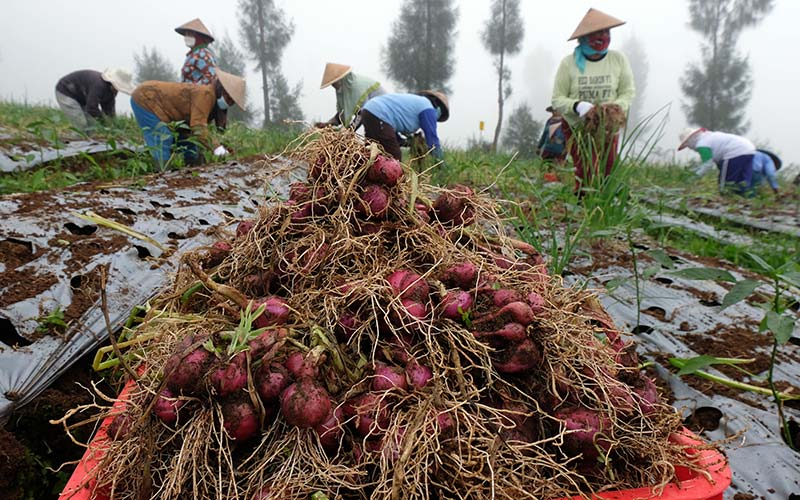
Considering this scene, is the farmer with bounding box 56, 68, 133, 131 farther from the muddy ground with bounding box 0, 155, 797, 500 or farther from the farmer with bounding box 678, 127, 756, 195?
the farmer with bounding box 678, 127, 756, 195

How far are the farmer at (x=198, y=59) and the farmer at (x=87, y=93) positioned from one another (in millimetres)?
1666

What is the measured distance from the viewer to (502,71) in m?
19.3

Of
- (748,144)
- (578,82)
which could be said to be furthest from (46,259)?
(748,144)

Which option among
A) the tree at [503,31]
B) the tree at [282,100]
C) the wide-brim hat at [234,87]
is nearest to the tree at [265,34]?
the tree at [282,100]

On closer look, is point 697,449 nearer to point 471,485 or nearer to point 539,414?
point 539,414

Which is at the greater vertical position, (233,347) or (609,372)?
(233,347)

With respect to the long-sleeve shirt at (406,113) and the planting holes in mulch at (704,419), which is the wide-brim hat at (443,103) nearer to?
the long-sleeve shirt at (406,113)

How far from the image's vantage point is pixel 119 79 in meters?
6.55

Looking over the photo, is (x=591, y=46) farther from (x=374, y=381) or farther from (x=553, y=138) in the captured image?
(x=374, y=381)

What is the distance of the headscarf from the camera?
3.93 m

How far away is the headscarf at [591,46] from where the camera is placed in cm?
393

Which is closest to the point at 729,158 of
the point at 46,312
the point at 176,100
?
the point at 176,100

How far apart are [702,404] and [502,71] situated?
20.0m

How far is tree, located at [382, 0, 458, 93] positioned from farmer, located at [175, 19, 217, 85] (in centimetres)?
1483
